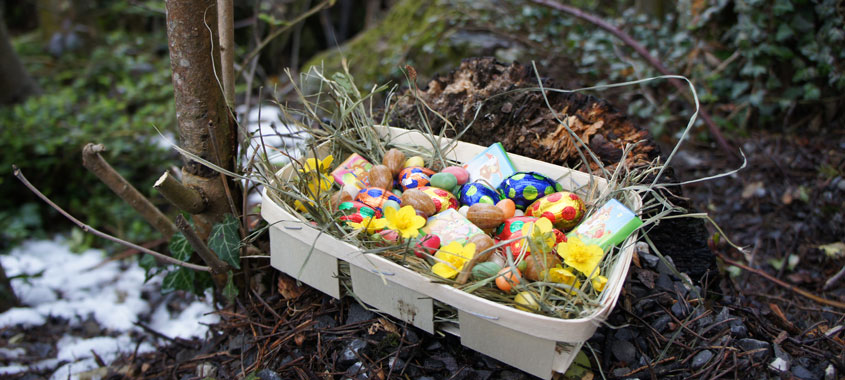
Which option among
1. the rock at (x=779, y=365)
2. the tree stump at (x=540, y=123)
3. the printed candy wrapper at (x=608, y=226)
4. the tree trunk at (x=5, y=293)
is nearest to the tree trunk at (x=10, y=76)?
the tree trunk at (x=5, y=293)

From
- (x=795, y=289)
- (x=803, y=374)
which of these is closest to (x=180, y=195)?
(x=803, y=374)

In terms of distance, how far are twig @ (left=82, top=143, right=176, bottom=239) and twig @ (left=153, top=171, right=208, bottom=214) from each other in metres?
0.13

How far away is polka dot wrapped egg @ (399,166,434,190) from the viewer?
1.63 meters

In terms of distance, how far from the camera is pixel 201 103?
1.52 meters

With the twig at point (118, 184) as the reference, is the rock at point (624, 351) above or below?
below

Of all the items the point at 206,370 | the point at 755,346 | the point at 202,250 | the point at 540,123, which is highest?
the point at 540,123

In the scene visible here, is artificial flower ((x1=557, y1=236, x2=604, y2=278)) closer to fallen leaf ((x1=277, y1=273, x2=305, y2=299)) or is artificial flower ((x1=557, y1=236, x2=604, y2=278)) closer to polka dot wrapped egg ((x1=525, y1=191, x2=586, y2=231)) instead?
polka dot wrapped egg ((x1=525, y1=191, x2=586, y2=231))

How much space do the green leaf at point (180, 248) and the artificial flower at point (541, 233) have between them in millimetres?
1032

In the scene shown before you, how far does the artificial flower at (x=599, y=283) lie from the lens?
1.21 meters

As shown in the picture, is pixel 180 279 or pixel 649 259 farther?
pixel 180 279

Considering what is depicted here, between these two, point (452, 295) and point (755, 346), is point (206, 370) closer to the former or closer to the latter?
point (452, 295)

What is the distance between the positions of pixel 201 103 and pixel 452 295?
0.93 m

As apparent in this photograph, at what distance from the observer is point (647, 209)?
1486 mm

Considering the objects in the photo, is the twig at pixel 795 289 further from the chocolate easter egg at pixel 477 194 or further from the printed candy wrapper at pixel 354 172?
the printed candy wrapper at pixel 354 172
